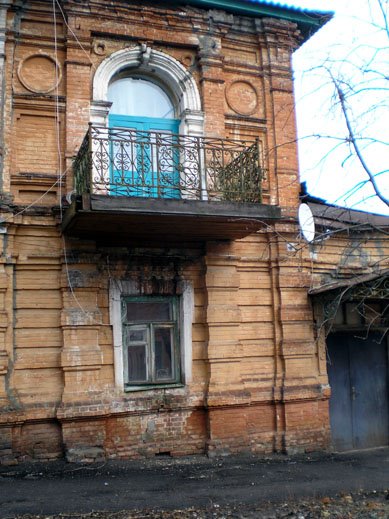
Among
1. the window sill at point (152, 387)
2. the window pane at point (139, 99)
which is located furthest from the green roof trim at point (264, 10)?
the window sill at point (152, 387)

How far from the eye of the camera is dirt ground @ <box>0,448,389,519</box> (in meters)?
6.15

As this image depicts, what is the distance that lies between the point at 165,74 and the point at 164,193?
2.55 meters

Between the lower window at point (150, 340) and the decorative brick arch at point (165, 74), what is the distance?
9.22ft

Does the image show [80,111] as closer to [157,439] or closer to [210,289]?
[210,289]

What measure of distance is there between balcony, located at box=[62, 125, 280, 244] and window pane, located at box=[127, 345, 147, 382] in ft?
5.38

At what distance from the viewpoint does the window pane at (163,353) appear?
8.51 m

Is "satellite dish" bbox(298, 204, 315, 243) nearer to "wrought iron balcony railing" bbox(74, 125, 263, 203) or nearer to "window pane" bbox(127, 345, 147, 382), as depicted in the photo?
"wrought iron balcony railing" bbox(74, 125, 263, 203)

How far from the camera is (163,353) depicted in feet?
28.1

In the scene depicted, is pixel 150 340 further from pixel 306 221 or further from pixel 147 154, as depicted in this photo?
pixel 306 221

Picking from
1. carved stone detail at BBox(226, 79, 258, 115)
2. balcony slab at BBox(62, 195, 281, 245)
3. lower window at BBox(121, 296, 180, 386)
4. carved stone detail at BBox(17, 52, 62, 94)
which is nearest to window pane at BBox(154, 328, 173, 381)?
lower window at BBox(121, 296, 180, 386)

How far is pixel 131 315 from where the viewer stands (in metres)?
8.46

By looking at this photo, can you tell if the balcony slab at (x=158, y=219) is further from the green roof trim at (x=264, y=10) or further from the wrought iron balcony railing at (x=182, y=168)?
the green roof trim at (x=264, y=10)

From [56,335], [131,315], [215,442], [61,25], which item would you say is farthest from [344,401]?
[61,25]

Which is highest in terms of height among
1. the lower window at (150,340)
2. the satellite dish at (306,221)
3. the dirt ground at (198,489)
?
the satellite dish at (306,221)
